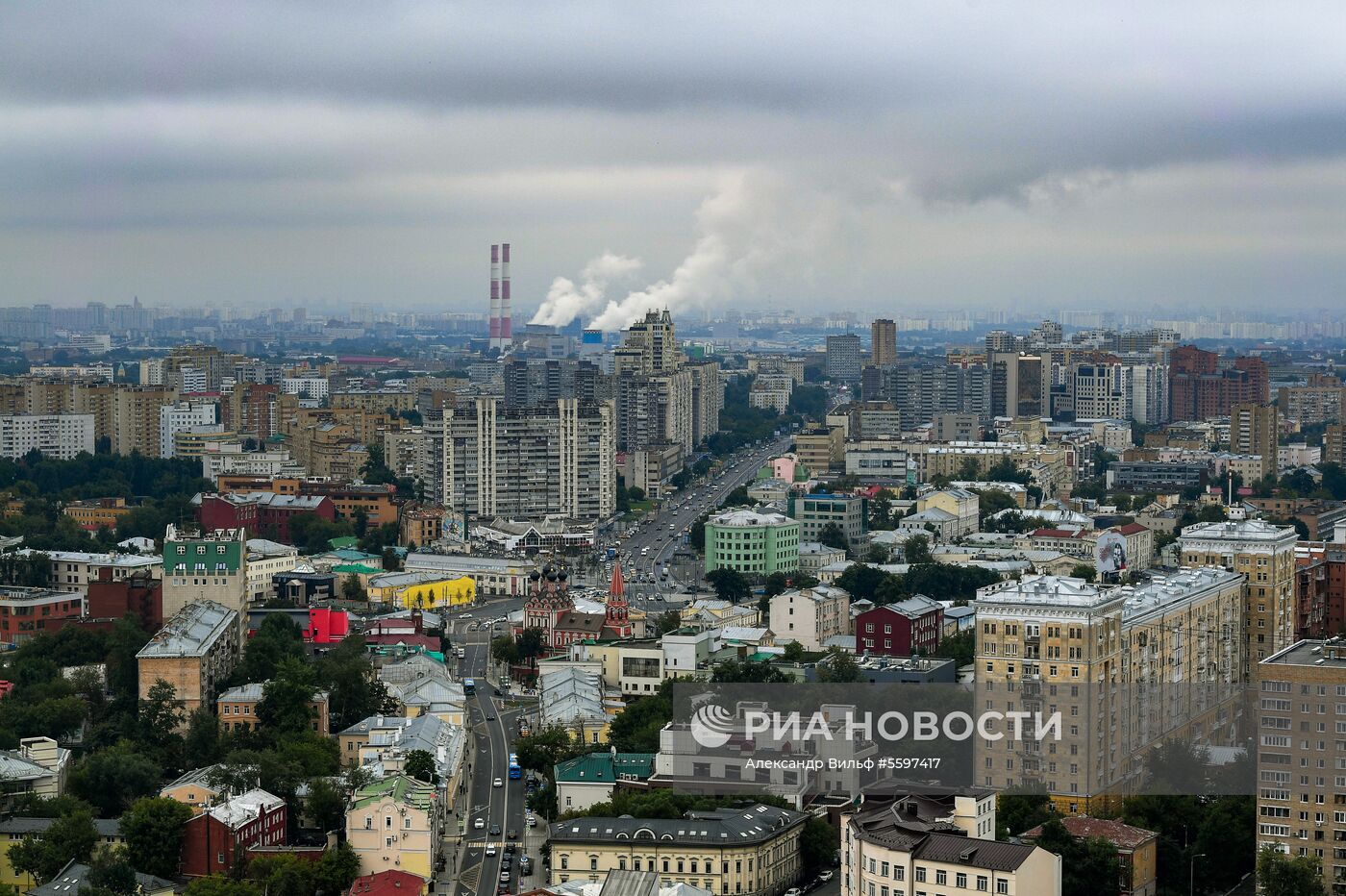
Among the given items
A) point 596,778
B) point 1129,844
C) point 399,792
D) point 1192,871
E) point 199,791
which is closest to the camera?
point 1129,844

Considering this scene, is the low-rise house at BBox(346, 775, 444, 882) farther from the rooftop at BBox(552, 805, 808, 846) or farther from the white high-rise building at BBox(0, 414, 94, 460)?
the white high-rise building at BBox(0, 414, 94, 460)

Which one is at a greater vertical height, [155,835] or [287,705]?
[287,705]

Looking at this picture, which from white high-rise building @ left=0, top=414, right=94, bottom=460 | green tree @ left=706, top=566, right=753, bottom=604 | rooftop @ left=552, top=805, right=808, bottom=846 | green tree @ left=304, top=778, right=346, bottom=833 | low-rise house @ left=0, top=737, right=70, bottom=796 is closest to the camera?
rooftop @ left=552, top=805, right=808, bottom=846

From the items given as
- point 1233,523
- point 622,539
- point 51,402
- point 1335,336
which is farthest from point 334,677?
point 1335,336

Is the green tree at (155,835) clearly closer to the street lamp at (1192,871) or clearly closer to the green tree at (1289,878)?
the street lamp at (1192,871)

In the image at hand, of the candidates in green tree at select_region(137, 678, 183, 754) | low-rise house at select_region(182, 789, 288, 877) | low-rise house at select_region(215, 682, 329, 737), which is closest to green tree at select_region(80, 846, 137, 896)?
low-rise house at select_region(182, 789, 288, 877)

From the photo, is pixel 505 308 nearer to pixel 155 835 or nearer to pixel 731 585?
pixel 731 585

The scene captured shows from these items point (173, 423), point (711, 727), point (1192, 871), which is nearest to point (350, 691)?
point (711, 727)
